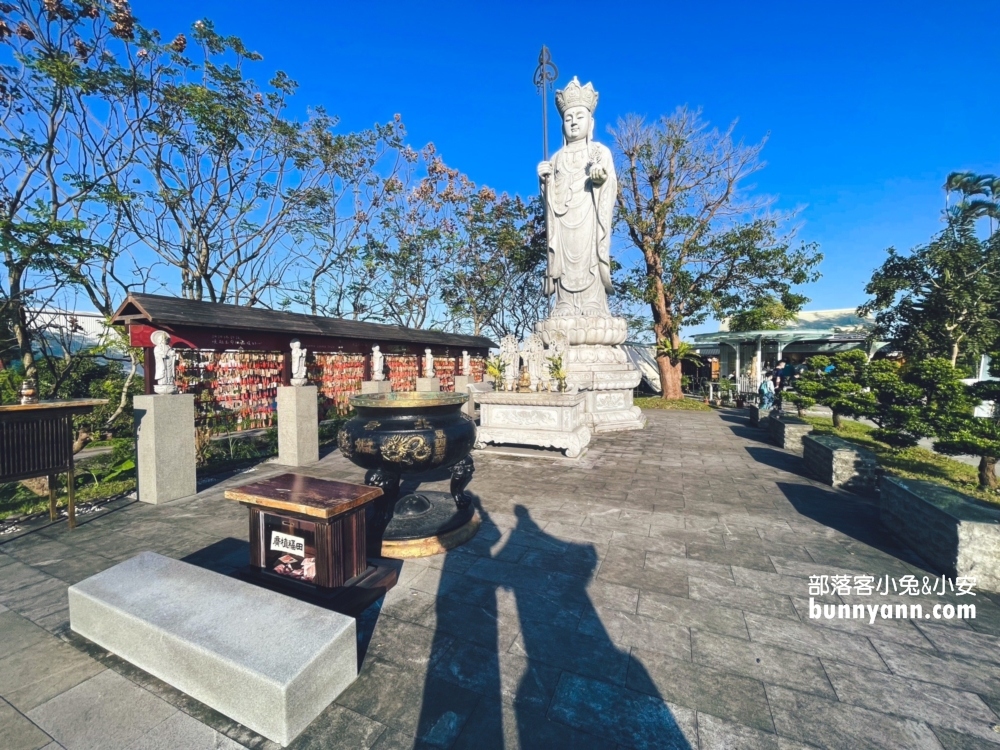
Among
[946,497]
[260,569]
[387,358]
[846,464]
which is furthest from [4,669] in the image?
[387,358]

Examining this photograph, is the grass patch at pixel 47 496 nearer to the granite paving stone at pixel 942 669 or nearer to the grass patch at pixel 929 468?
the granite paving stone at pixel 942 669

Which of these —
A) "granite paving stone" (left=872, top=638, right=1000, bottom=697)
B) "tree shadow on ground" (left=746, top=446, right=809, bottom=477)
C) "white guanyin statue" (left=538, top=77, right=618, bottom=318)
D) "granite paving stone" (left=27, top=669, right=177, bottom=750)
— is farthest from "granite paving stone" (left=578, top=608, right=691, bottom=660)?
"white guanyin statue" (left=538, top=77, right=618, bottom=318)

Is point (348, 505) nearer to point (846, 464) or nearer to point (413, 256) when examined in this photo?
point (846, 464)

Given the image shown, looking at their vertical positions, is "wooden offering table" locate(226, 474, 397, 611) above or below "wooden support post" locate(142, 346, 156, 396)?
below

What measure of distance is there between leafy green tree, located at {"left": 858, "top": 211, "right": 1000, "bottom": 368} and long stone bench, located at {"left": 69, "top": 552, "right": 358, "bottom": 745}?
17107mm

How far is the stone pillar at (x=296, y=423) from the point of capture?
21.2 feet

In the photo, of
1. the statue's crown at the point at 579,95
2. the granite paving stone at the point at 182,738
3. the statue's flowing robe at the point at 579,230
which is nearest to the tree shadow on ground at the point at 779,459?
the statue's flowing robe at the point at 579,230

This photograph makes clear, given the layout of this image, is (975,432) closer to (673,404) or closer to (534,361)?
(534,361)

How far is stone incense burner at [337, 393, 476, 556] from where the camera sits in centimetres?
324

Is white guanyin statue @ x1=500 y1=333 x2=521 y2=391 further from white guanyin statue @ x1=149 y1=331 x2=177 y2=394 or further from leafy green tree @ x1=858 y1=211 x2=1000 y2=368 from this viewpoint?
leafy green tree @ x1=858 y1=211 x2=1000 y2=368

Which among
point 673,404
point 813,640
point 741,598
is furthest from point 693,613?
point 673,404

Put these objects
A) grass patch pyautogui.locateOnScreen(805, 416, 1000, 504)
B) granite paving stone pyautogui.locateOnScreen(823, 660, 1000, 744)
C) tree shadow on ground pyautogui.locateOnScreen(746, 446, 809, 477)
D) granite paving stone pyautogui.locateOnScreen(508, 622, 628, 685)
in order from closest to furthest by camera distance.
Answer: granite paving stone pyautogui.locateOnScreen(823, 660, 1000, 744) → granite paving stone pyautogui.locateOnScreen(508, 622, 628, 685) → grass patch pyautogui.locateOnScreen(805, 416, 1000, 504) → tree shadow on ground pyautogui.locateOnScreen(746, 446, 809, 477)

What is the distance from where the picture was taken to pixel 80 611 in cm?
236

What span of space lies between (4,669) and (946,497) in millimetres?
6545
